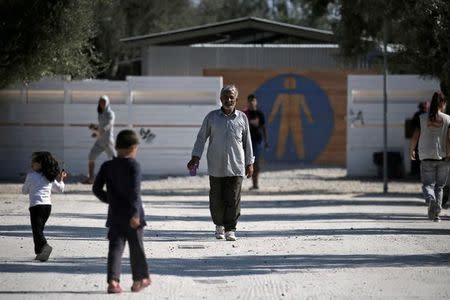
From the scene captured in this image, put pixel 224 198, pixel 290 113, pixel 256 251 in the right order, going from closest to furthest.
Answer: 1. pixel 256 251
2. pixel 224 198
3. pixel 290 113

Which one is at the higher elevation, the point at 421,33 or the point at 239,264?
the point at 421,33

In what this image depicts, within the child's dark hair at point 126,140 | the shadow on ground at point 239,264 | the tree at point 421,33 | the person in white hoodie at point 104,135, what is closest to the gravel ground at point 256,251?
the shadow on ground at point 239,264

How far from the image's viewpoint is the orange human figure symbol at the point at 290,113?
3247 cm

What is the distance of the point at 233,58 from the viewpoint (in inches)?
1326

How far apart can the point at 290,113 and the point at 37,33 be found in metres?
12.8

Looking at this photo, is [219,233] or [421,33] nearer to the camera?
[219,233]

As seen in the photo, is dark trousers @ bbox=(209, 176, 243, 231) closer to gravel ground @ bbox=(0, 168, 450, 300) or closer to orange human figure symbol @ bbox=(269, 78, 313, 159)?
gravel ground @ bbox=(0, 168, 450, 300)

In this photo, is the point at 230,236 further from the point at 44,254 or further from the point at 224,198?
the point at 44,254

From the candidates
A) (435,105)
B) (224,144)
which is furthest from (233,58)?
(224,144)

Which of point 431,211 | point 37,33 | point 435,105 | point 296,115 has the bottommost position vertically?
point 431,211

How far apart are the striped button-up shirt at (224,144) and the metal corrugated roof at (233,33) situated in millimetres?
17563

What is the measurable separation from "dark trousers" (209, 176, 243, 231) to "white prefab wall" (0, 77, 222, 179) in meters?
13.0

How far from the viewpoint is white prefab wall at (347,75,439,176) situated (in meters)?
27.2

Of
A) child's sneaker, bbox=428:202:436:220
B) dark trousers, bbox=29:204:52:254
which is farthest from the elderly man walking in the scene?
child's sneaker, bbox=428:202:436:220
